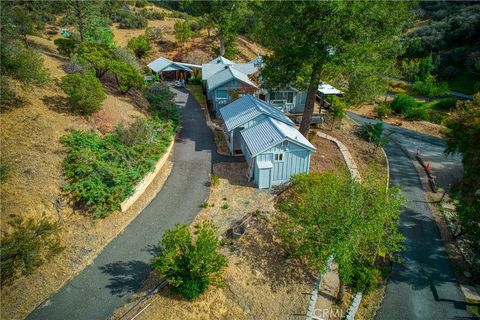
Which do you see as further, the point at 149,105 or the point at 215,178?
the point at 149,105

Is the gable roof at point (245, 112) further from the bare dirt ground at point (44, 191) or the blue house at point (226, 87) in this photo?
the bare dirt ground at point (44, 191)

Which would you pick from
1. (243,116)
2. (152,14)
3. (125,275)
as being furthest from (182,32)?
(125,275)

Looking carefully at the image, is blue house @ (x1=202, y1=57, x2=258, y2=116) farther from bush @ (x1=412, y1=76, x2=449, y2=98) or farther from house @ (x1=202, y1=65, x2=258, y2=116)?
bush @ (x1=412, y1=76, x2=449, y2=98)

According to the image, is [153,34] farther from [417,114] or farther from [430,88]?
[430,88]

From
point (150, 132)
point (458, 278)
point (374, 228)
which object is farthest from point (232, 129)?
point (458, 278)

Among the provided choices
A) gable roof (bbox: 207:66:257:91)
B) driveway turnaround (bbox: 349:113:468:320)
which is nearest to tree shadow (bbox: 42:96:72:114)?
gable roof (bbox: 207:66:257:91)

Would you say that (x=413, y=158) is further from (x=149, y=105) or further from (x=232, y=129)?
(x=149, y=105)

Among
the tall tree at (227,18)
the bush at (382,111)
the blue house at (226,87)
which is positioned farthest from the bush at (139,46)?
the bush at (382,111)
